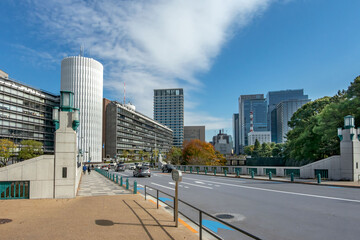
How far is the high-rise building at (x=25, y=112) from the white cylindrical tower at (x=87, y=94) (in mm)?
14115

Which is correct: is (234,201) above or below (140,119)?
below

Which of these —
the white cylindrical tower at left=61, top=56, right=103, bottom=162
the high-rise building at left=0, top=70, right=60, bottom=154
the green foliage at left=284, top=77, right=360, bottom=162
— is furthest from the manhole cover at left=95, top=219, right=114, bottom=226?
the white cylindrical tower at left=61, top=56, right=103, bottom=162

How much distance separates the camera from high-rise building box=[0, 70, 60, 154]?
78.9m

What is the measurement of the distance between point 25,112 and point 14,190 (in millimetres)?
84384

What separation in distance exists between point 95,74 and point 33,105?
33.9 m

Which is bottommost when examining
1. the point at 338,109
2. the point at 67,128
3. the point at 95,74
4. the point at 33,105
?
the point at 67,128

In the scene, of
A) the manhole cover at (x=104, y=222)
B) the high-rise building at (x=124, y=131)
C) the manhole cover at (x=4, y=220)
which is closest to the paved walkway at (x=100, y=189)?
the manhole cover at (x=4, y=220)

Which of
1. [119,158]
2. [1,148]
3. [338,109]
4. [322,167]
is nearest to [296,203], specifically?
[322,167]

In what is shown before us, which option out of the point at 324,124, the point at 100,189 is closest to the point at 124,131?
the point at 324,124

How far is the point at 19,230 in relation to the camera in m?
7.74

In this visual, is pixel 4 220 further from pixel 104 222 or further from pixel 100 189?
pixel 100 189

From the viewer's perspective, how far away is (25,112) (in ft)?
283

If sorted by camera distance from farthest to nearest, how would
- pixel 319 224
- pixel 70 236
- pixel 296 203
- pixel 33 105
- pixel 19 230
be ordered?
pixel 33 105
pixel 296 203
pixel 319 224
pixel 19 230
pixel 70 236

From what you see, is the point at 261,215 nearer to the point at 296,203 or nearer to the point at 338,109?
the point at 296,203
